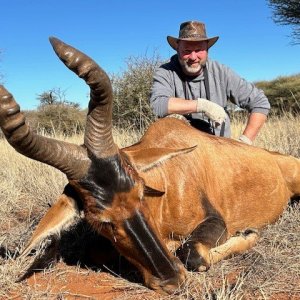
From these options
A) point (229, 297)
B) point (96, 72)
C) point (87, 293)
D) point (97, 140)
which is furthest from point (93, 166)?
point (229, 297)

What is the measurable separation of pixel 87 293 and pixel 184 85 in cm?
340

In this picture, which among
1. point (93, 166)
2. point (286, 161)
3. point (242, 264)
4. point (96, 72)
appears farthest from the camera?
point (286, 161)

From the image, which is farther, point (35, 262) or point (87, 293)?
point (35, 262)

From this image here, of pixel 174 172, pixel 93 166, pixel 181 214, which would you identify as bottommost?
pixel 181 214

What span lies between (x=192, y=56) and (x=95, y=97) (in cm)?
306

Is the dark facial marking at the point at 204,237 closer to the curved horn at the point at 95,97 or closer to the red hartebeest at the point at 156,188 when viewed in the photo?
the red hartebeest at the point at 156,188

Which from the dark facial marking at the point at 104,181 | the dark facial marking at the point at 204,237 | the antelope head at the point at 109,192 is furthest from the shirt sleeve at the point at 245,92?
the dark facial marking at the point at 104,181

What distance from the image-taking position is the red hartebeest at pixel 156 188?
3.13 m

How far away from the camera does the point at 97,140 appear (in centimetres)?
331

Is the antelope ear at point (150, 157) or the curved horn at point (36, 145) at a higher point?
the curved horn at point (36, 145)

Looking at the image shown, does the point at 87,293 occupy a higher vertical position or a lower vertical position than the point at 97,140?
lower

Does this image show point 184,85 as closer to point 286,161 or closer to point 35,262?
point 286,161

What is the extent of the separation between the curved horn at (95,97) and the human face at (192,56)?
2.92 metres

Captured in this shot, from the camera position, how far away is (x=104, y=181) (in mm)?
3244
